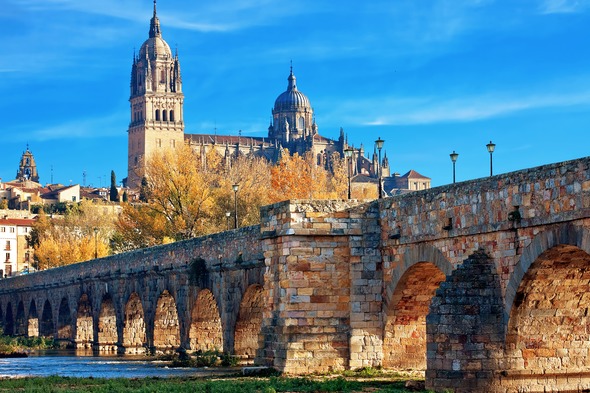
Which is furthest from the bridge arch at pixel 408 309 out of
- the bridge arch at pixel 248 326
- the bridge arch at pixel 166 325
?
the bridge arch at pixel 166 325

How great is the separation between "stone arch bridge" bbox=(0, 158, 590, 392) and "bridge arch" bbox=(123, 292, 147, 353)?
5135mm

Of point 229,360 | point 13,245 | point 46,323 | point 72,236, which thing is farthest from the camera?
point 13,245

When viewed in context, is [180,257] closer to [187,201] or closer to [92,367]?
[92,367]

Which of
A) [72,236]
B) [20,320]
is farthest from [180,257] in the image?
[72,236]

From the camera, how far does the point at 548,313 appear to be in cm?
2472

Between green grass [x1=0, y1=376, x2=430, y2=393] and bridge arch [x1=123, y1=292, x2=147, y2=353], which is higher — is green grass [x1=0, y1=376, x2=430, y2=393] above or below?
below

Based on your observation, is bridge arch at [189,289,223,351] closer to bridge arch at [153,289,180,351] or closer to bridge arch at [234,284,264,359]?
bridge arch at [234,284,264,359]

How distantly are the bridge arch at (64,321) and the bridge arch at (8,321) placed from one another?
14302 mm

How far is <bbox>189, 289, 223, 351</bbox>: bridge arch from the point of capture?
43.1 m

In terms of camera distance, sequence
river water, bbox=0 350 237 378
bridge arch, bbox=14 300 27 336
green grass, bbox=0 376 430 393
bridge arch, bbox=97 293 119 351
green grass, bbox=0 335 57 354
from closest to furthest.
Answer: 1. green grass, bbox=0 376 430 393
2. river water, bbox=0 350 237 378
3. bridge arch, bbox=97 293 119 351
4. green grass, bbox=0 335 57 354
5. bridge arch, bbox=14 300 27 336

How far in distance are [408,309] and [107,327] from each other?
31.1 m

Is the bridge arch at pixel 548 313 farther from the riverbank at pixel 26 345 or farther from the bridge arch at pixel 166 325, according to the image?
the riverbank at pixel 26 345

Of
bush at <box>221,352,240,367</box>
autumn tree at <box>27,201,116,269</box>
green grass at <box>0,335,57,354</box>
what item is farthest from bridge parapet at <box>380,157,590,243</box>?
autumn tree at <box>27,201,116,269</box>

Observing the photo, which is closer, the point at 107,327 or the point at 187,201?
the point at 107,327
